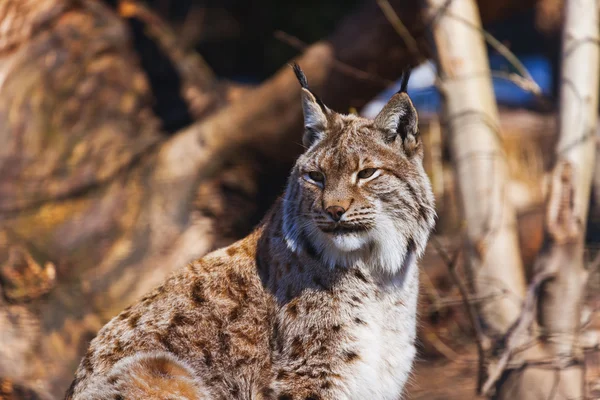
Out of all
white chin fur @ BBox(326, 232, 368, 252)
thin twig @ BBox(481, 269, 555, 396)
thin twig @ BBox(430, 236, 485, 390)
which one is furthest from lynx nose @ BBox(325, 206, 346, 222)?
thin twig @ BBox(481, 269, 555, 396)

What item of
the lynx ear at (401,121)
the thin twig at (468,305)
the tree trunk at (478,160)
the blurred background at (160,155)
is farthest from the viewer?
the blurred background at (160,155)

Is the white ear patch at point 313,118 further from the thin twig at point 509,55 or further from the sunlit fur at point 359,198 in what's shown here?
the thin twig at point 509,55

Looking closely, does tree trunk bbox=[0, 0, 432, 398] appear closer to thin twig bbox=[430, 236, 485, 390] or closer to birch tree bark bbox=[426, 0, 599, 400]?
birch tree bark bbox=[426, 0, 599, 400]

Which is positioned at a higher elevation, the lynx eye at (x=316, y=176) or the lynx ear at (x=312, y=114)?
the lynx ear at (x=312, y=114)

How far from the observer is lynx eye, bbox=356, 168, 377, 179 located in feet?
13.5

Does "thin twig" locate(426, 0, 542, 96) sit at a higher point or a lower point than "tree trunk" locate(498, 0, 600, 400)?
higher

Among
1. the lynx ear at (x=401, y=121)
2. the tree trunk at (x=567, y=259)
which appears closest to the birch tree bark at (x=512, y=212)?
the tree trunk at (x=567, y=259)

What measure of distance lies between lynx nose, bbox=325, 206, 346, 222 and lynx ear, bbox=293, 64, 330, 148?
587mm

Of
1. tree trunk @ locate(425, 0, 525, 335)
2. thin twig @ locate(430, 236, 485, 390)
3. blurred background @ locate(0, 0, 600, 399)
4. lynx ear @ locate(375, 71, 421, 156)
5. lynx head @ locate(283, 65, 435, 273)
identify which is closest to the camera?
lynx head @ locate(283, 65, 435, 273)

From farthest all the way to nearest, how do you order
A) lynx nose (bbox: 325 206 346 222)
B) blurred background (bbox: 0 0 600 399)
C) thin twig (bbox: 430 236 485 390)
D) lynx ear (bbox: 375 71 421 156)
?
blurred background (bbox: 0 0 600 399)
thin twig (bbox: 430 236 485 390)
lynx ear (bbox: 375 71 421 156)
lynx nose (bbox: 325 206 346 222)

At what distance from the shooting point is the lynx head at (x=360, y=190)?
4.01 m

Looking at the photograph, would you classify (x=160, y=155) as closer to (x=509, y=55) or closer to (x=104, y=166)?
(x=104, y=166)

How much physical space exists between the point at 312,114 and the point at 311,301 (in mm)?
1058

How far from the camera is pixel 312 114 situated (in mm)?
4320
